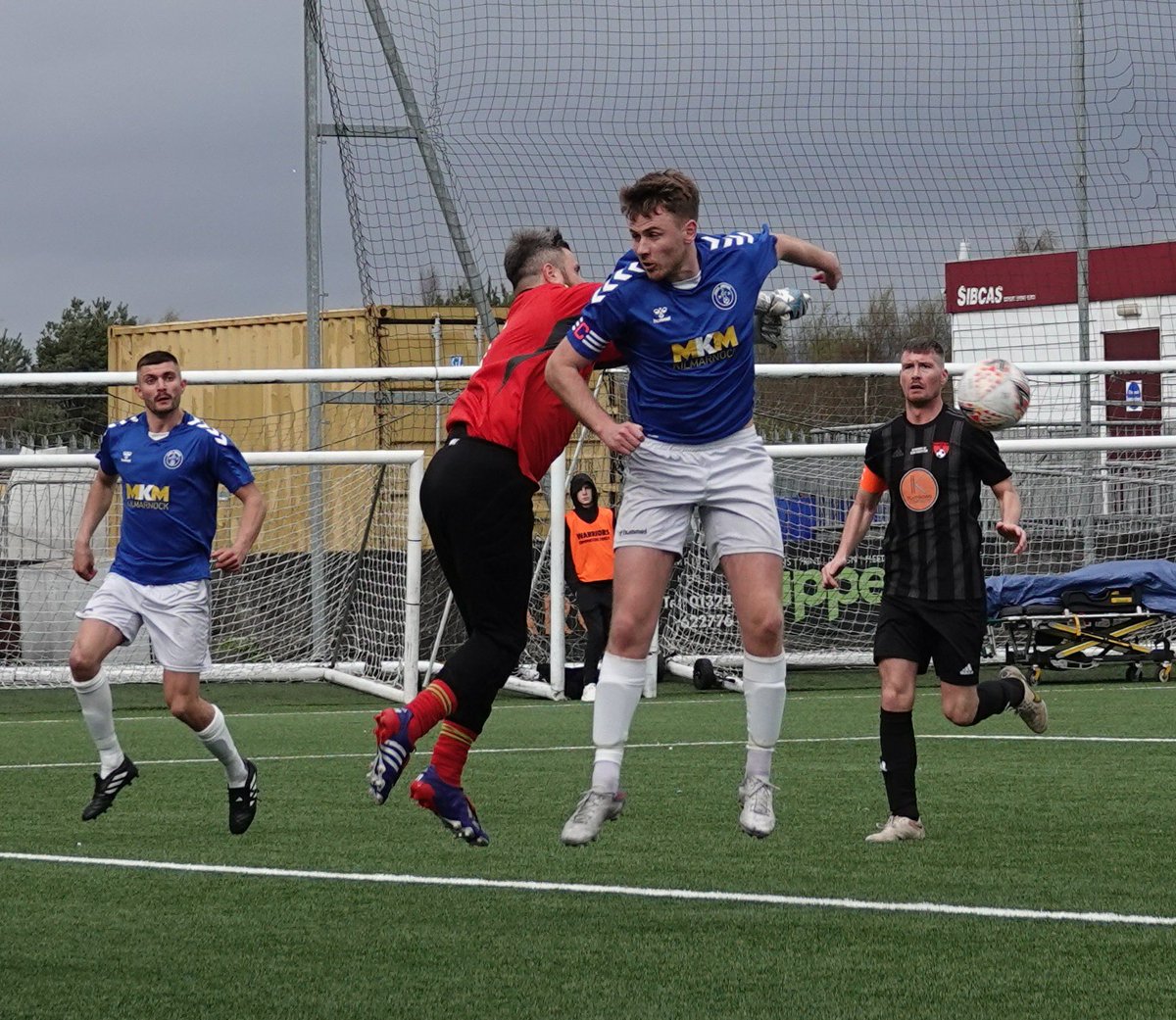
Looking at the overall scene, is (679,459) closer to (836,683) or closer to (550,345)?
(550,345)

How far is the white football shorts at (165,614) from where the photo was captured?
8.26 metres

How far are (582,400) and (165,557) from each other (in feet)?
10.8

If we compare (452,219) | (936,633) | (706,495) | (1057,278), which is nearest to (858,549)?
(452,219)

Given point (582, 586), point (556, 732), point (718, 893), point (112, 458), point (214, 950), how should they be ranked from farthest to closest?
point (582, 586) < point (556, 732) < point (112, 458) < point (718, 893) < point (214, 950)

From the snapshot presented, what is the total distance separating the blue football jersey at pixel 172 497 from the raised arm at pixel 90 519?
27 cm

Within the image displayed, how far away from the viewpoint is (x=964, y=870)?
6402mm

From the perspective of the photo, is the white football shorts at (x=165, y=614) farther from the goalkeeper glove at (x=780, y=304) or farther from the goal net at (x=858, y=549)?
the goal net at (x=858, y=549)

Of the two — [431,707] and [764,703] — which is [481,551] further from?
[764,703]

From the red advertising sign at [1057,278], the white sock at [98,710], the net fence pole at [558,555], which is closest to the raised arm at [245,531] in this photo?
the white sock at [98,710]

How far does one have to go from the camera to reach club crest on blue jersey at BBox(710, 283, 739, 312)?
5969mm

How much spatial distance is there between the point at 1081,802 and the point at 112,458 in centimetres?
482

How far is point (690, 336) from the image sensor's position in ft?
19.4

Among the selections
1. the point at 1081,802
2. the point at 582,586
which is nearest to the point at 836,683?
the point at 582,586

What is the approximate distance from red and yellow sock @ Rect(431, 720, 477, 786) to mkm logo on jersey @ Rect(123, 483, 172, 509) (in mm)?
2602
